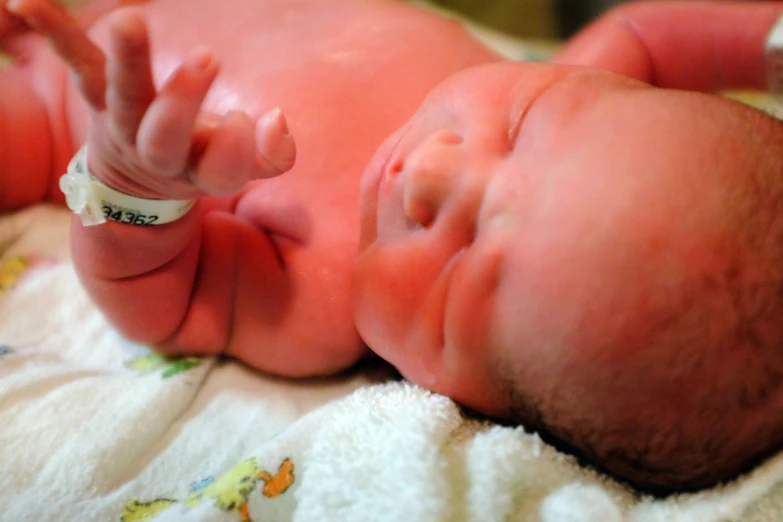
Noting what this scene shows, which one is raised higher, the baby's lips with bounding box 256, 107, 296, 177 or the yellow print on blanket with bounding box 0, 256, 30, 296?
the baby's lips with bounding box 256, 107, 296, 177

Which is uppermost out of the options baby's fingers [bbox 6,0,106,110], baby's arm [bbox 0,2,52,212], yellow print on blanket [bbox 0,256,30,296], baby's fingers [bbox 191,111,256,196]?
baby's fingers [bbox 6,0,106,110]

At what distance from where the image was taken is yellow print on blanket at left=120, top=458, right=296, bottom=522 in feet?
2.11

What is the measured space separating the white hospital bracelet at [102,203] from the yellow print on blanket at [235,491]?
0.94ft

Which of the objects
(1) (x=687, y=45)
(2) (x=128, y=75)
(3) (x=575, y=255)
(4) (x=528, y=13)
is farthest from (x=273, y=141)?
(4) (x=528, y=13)

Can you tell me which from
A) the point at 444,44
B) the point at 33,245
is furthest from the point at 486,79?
the point at 33,245

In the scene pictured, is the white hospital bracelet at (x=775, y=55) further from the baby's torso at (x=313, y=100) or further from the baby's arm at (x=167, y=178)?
the baby's arm at (x=167, y=178)

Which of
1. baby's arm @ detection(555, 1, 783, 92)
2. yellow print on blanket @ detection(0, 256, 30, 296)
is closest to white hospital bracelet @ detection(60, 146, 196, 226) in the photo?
yellow print on blanket @ detection(0, 256, 30, 296)

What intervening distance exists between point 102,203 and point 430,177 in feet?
1.13

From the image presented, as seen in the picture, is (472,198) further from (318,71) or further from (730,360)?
(318,71)

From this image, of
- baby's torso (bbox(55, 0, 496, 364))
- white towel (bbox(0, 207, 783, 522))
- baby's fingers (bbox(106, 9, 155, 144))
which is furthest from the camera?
baby's torso (bbox(55, 0, 496, 364))

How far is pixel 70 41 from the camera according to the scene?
1.79 feet

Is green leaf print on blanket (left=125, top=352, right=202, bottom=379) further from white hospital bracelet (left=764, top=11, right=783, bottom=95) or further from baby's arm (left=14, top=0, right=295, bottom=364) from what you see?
white hospital bracelet (left=764, top=11, right=783, bottom=95)

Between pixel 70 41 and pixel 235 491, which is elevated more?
pixel 70 41

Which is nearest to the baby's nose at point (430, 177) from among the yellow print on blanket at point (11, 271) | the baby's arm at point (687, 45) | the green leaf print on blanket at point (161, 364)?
the green leaf print on blanket at point (161, 364)
